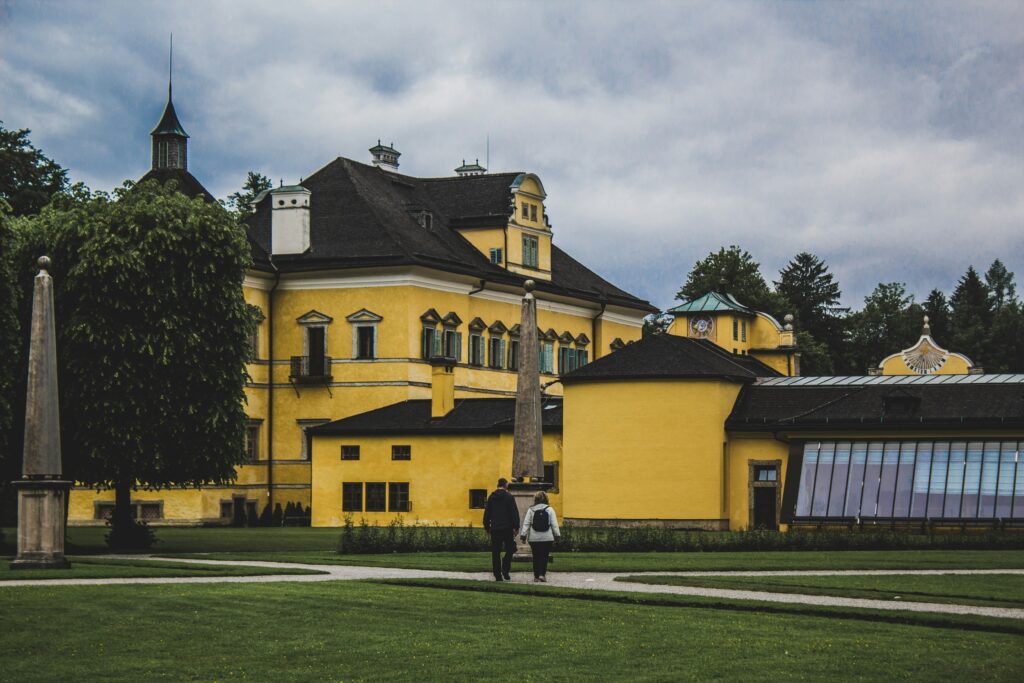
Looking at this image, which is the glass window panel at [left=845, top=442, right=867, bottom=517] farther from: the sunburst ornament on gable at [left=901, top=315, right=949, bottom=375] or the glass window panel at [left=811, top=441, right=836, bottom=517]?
the sunburst ornament on gable at [left=901, top=315, right=949, bottom=375]

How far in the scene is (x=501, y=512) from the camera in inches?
1319

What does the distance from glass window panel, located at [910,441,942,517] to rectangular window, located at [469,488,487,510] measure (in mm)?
17668

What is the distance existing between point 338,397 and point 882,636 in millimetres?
58284

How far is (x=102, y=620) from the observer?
83.2ft

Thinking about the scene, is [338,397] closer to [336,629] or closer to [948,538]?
[948,538]

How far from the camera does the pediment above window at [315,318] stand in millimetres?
81312

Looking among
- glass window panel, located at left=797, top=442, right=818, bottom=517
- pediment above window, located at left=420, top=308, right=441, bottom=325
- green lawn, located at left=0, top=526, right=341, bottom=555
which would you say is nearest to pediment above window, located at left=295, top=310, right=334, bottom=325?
pediment above window, located at left=420, top=308, right=441, bottom=325

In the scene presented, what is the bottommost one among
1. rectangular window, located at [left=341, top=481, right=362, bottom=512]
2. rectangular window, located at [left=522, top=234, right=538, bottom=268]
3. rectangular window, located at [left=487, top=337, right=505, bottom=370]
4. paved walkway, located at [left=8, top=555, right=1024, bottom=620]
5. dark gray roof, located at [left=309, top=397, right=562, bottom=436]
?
rectangular window, located at [left=341, top=481, right=362, bottom=512]

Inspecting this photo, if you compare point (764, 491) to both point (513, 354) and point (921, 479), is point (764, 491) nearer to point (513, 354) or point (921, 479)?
point (921, 479)

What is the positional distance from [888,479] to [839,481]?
5.75 ft

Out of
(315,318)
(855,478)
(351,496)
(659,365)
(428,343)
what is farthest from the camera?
(315,318)

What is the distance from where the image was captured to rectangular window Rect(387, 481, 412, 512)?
7050 centimetres

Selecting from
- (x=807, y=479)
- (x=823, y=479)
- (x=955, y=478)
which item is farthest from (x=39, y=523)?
(x=955, y=478)

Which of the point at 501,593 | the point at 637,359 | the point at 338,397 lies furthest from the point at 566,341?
the point at 501,593
